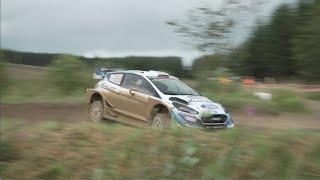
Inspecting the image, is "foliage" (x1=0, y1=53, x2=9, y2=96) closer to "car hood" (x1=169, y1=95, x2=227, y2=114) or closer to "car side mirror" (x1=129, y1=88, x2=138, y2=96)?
"car side mirror" (x1=129, y1=88, x2=138, y2=96)

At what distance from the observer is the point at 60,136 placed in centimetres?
1064

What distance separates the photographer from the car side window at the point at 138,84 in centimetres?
1349

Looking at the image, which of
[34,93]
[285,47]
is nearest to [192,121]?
[285,47]

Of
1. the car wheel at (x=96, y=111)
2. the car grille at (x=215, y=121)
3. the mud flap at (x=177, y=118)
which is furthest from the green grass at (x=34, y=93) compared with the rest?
the car grille at (x=215, y=121)

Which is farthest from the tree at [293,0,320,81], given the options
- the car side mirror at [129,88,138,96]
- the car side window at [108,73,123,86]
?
the car side window at [108,73,123,86]

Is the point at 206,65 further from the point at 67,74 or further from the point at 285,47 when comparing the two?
the point at 67,74

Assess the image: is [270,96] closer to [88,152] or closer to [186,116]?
[186,116]

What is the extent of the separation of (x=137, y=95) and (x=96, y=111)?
116 cm

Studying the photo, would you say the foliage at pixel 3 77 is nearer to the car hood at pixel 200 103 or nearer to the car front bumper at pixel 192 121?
the car hood at pixel 200 103

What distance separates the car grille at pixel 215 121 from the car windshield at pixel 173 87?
1.50 m

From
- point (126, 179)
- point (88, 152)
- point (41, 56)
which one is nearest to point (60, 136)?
point (88, 152)

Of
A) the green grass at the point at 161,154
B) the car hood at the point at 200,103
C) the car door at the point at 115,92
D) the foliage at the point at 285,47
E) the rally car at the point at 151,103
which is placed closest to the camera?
the green grass at the point at 161,154

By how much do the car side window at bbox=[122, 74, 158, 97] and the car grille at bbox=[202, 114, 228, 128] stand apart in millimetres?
1959

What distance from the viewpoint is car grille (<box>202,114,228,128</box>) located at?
10927mm
